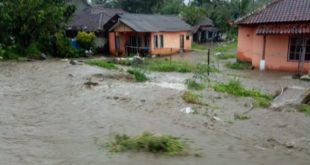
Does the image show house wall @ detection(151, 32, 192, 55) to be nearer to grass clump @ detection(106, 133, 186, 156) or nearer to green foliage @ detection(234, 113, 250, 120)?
green foliage @ detection(234, 113, 250, 120)

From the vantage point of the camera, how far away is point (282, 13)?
21125 mm

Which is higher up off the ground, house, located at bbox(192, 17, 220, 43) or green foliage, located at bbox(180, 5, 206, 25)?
green foliage, located at bbox(180, 5, 206, 25)

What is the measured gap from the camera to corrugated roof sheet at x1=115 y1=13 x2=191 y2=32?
30.7 metres

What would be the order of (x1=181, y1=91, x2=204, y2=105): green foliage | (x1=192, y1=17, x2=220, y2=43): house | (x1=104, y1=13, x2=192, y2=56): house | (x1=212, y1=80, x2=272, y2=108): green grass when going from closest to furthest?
(x1=181, y1=91, x2=204, y2=105): green foliage < (x1=212, y1=80, x2=272, y2=108): green grass < (x1=104, y1=13, x2=192, y2=56): house < (x1=192, y1=17, x2=220, y2=43): house

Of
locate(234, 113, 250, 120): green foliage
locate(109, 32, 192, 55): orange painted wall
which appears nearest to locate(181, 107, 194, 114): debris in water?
locate(234, 113, 250, 120): green foliage

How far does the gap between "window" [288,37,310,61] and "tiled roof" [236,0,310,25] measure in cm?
129

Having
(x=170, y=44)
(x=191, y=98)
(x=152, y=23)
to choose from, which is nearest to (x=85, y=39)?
(x=152, y=23)

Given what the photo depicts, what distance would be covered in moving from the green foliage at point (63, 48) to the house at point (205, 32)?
19.9m

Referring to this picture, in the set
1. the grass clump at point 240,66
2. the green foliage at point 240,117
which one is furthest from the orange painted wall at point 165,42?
the green foliage at point 240,117

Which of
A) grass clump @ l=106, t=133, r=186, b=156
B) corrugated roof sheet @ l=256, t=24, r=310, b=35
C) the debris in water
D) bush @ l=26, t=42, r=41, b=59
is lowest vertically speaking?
the debris in water

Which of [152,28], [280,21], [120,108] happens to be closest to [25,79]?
[120,108]

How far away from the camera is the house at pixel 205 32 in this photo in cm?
4575

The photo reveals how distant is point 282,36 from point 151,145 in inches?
638

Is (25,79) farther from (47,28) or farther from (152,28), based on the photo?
(152,28)
